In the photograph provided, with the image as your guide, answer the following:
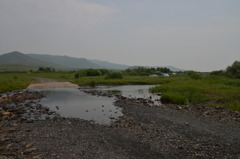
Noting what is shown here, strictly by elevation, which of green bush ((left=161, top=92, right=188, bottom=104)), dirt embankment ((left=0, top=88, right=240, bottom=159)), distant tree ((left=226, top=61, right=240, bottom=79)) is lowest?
dirt embankment ((left=0, top=88, right=240, bottom=159))

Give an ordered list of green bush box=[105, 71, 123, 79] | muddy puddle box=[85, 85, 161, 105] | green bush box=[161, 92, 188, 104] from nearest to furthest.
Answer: green bush box=[161, 92, 188, 104], muddy puddle box=[85, 85, 161, 105], green bush box=[105, 71, 123, 79]

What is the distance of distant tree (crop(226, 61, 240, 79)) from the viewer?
5209 cm

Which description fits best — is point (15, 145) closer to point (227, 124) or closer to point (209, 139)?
point (209, 139)

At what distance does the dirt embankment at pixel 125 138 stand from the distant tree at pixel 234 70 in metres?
42.8

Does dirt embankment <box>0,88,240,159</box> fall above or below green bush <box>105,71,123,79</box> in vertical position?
below

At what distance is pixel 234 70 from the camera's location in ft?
179

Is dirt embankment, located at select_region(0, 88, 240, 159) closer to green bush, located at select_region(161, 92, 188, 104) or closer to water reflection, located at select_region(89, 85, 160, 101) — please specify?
green bush, located at select_region(161, 92, 188, 104)

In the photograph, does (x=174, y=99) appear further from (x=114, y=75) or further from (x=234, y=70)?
(x=114, y=75)

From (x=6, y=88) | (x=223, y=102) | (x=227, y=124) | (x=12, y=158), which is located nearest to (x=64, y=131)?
(x=12, y=158)

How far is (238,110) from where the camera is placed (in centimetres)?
1862

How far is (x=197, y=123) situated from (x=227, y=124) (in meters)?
2.36

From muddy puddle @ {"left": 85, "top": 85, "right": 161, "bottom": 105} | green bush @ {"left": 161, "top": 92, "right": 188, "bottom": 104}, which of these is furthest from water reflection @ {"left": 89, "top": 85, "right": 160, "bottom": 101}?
green bush @ {"left": 161, "top": 92, "right": 188, "bottom": 104}

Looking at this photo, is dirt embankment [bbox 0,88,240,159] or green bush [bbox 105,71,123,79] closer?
dirt embankment [bbox 0,88,240,159]

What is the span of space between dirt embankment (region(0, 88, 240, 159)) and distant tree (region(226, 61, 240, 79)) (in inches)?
1684
